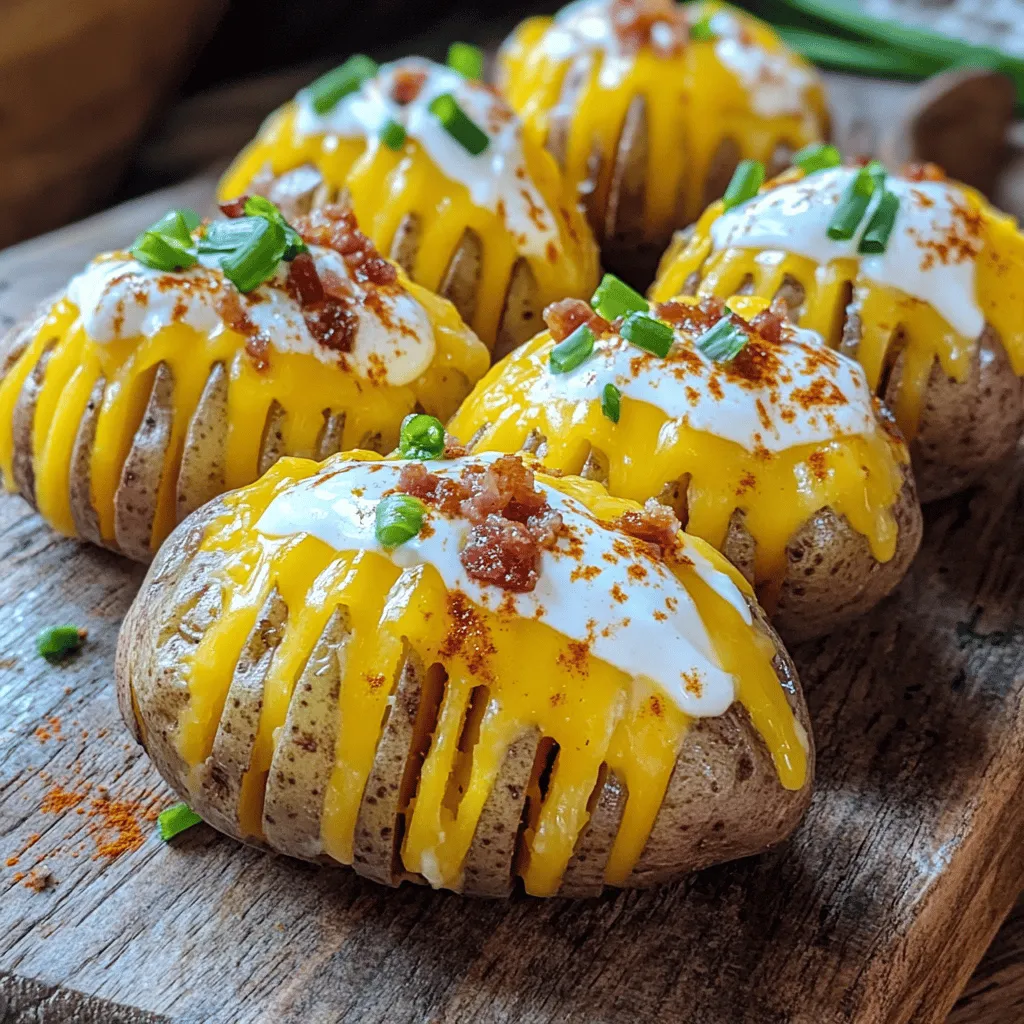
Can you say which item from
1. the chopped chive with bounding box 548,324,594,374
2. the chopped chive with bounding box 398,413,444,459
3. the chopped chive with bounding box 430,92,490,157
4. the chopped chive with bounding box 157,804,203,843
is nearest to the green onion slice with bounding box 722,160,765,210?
the chopped chive with bounding box 430,92,490,157

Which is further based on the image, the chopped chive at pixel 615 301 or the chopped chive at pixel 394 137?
the chopped chive at pixel 394 137

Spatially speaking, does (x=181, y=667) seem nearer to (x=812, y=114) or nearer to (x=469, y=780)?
(x=469, y=780)

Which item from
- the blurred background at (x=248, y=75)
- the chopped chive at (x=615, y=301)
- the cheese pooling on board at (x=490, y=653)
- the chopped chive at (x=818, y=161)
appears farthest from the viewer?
the blurred background at (x=248, y=75)

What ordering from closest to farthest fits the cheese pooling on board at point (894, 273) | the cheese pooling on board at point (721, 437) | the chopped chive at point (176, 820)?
the chopped chive at point (176, 820) → the cheese pooling on board at point (721, 437) → the cheese pooling on board at point (894, 273)

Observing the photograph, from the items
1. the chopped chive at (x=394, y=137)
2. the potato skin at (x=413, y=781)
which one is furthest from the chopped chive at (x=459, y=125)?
the potato skin at (x=413, y=781)

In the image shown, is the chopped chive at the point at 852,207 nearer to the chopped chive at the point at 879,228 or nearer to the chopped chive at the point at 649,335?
the chopped chive at the point at 879,228

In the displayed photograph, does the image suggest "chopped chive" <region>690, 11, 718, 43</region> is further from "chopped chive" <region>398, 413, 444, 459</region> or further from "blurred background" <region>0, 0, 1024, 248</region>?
"chopped chive" <region>398, 413, 444, 459</region>

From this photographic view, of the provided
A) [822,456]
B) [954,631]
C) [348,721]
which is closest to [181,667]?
[348,721]
